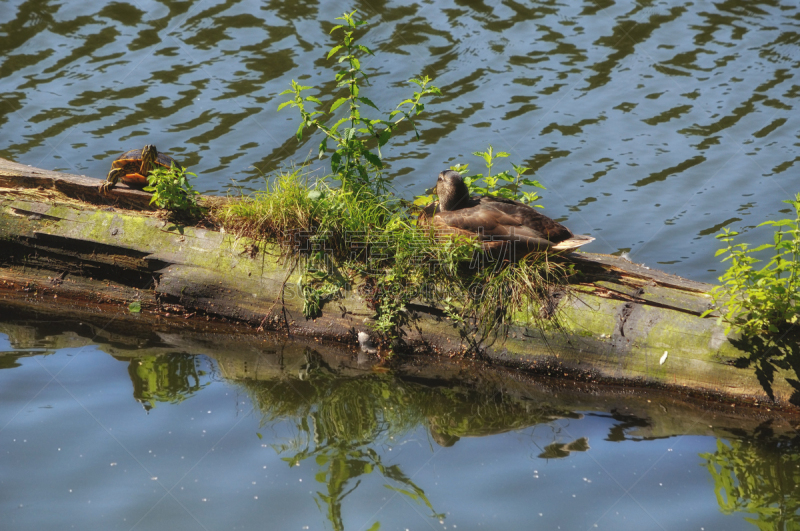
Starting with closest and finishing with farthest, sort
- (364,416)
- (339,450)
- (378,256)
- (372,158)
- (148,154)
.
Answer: (339,450) < (364,416) < (378,256) < (372,158) < (148,154)

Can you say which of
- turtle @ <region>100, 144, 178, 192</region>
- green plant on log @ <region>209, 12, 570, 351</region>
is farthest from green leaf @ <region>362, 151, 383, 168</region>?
turtle @ <region>100, 144, 178, 192</region>

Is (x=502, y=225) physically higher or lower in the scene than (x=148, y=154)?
lower

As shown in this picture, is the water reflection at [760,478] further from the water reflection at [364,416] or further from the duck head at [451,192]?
the duck head at [451,192]

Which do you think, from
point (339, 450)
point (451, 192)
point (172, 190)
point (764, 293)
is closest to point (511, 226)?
point (451, 192)

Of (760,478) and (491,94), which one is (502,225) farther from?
(491,94)

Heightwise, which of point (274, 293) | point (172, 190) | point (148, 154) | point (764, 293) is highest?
point (148, 154)

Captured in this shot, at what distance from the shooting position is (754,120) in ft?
31.3

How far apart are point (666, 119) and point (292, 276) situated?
6.58m

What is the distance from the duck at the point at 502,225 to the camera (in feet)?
16.6

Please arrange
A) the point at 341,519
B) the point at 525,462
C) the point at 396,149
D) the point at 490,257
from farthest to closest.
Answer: the point at 396,149
the point at 490,257
the point at 525,462
the point at 341,519

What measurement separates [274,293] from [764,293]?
345 cm

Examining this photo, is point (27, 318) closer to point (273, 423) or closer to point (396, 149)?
point (273, 423)

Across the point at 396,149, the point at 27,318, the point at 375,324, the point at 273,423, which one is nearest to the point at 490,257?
the point at 375,324

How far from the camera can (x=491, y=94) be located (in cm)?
1011
